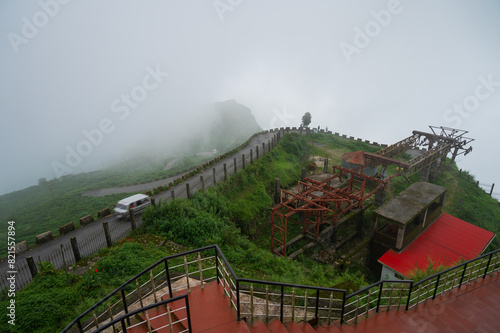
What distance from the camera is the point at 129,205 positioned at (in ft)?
57.4

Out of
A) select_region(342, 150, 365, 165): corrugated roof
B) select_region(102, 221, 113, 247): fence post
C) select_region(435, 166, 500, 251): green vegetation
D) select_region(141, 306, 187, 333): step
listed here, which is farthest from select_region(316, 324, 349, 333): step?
select_region(342, 150, 365, 165): corrugated roof

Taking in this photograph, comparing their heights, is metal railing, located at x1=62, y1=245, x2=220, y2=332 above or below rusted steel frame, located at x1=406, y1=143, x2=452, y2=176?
above

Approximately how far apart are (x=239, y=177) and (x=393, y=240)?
39.8 feet

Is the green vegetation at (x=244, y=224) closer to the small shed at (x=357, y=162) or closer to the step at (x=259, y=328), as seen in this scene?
the step at (x=259, y=328)

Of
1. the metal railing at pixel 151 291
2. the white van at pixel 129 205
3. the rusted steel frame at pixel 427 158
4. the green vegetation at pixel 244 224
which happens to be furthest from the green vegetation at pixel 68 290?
the rusted steel frame at pixel 427 158

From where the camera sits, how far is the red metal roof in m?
15.1

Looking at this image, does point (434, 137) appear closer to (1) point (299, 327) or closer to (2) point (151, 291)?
(1) point (299, 327)

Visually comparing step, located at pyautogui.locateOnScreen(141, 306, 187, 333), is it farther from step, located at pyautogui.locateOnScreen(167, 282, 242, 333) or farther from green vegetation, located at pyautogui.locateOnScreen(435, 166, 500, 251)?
green vegetation, located at pyautogui.locateOnScreen(435, 166, 500, 251)

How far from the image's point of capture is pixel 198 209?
1620 cm

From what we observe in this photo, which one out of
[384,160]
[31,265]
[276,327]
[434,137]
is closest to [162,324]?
[276,327]

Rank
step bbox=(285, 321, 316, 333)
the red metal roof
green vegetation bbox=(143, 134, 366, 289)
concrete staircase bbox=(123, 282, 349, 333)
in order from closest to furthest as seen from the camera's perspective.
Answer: concrete staircase bbox=(123, 282, 349, 333) < step bbox=(285, 321, 316, 333) < green vegetation bbox=(143, 134, 366, 289) < the red metal roof

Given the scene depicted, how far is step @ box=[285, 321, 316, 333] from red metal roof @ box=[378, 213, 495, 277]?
33.7 feet

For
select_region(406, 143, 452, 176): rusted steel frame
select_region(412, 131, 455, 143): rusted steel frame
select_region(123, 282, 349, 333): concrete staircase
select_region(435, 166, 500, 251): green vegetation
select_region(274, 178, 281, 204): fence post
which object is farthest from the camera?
select_region(412, 131, 455, 143): rusted steel frame

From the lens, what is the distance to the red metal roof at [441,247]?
49.4 ft
